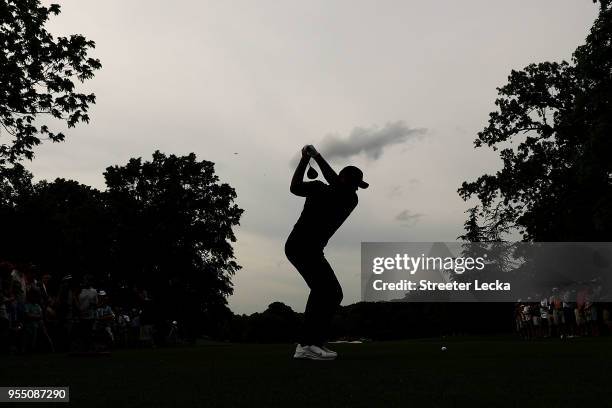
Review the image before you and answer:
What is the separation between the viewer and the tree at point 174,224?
2037 inches

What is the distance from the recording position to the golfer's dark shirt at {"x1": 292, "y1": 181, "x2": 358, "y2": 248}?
8.59 meters

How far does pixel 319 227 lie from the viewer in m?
8.66

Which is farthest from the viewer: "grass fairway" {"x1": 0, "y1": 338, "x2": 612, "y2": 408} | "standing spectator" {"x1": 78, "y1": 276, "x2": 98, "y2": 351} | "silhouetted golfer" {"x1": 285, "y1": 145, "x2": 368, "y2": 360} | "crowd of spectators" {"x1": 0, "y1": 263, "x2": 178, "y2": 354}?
"standing spectator" {"x1": 78, "y1": 276, "x2": 98, "y2": 351}

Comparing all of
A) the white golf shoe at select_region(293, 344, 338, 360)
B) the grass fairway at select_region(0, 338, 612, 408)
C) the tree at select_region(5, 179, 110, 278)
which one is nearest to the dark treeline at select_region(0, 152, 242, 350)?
the tree at select_region(5, 179, 110, 278)

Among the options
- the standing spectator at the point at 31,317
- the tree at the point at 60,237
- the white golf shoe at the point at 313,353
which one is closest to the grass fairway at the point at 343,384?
the white golf shoe at the point at 313,353

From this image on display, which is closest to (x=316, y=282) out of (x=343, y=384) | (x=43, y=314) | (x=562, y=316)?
(x=343, y=384)

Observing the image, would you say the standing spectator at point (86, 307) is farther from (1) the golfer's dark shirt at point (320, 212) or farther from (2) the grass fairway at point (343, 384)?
(1) the golfer's dark shirt at point (320, 212)

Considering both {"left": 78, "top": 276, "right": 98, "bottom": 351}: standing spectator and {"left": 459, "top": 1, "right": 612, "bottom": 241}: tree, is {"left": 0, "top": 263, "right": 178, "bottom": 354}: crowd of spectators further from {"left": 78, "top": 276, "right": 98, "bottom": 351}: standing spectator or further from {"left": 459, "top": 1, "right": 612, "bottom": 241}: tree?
{"left": 459, "top": 1, "right": 612, "bottom": 241}: tree

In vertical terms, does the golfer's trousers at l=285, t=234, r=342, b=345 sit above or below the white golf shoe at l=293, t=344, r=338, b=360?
above

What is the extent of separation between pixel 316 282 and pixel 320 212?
83cm

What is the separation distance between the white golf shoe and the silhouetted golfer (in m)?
0.05

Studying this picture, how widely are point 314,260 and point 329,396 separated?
3550 mm

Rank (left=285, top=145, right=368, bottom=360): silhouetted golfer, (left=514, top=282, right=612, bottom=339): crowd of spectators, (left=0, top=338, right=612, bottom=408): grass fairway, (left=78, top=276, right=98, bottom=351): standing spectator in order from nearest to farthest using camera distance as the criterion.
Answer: (left=0, top=338, right=612, bottom=408): grass fairway < (left=285, top=145, right=368, bottom=360): silhouetted golfer < (left=78, top=276, right=98, bottom=351): standing spectator < (left=514, top=282, right=612, bottom=339): crowd of spectators

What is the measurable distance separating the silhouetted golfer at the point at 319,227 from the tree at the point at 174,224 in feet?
140
